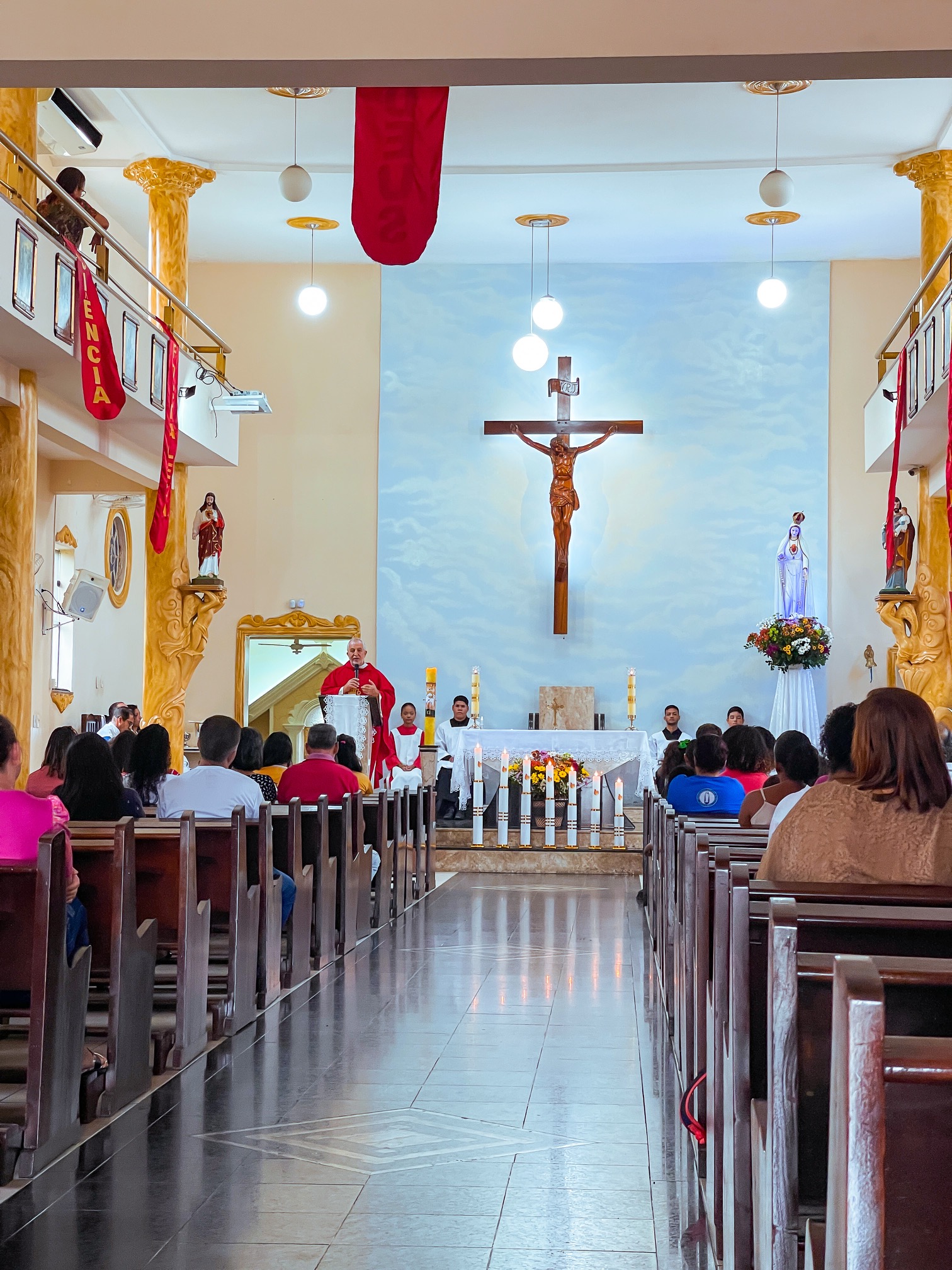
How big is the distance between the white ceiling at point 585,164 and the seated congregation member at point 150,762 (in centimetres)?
751

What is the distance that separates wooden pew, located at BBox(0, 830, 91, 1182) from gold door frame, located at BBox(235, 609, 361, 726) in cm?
1270

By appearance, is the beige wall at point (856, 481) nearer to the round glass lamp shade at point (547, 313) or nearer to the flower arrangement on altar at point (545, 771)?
the round glass lamp shade at point (547, 313)

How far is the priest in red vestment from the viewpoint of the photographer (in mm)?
11672

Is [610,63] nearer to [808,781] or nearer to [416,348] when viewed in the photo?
[808,781]

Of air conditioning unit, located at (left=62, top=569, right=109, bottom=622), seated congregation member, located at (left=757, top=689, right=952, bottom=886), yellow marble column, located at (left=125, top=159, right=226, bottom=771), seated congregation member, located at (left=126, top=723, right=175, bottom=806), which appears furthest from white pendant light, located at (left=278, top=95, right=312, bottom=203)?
seated congregation member, located at (left=757, top=689, right=952, bottom=886)

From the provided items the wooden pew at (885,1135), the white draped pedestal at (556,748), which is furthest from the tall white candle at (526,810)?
the wooden pew at (885,1135)

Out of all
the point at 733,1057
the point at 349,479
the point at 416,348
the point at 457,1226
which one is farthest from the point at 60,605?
the point at 733,1057

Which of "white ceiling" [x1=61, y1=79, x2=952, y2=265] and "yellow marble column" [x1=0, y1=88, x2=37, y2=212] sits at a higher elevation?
"white ceiling" [x1=61, y1=79, x2=952, y2=265]

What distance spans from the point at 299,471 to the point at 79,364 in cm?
761

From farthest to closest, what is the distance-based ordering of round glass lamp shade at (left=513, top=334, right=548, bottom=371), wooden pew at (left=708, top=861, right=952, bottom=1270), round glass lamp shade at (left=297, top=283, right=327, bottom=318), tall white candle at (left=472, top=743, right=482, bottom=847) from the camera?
round glass lamp shade at (left=513, top=334, right=548, bottom=371), round glass lamp shade at (left=297, top=283, right=327, bottom=318), tall white candle at (left=472, top=743, right=482, bottom=847), wooden pew at (left=708, top=861, right=952, bottom=1270)

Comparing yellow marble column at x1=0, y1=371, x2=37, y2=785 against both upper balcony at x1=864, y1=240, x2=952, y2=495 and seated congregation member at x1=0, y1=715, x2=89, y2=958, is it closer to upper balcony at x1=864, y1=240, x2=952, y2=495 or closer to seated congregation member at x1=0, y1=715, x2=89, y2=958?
seated congregation member at x1=0, y1=715, x2=89, y2=958

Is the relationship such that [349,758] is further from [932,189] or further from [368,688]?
[932,189]

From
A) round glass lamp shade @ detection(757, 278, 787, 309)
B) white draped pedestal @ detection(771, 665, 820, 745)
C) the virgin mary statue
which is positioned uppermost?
round glass lamp shade @ detection(757, 278, 787, 309)

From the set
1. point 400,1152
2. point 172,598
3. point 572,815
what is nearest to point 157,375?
point 172,598
